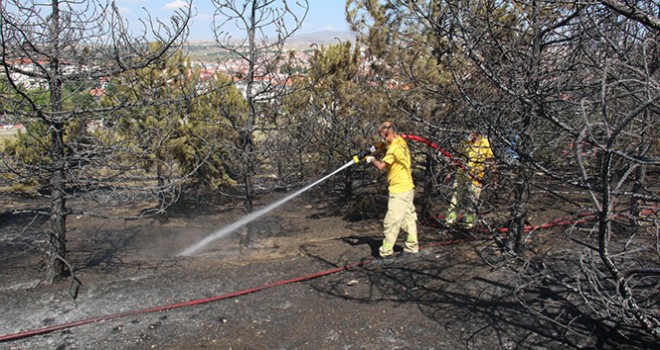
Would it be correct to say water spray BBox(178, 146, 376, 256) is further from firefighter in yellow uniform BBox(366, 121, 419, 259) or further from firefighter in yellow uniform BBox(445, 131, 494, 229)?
firefighter in yellow uniform BBox(445, 131, 494, 229)

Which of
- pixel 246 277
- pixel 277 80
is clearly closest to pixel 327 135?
pixel 277 80

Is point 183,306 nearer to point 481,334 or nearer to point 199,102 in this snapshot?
point 481,334

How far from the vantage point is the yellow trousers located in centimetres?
620

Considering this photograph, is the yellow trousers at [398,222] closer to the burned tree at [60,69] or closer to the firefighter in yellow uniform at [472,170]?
the firefighter in yellow uniform at [472,170]

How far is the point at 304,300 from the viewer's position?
507 cm

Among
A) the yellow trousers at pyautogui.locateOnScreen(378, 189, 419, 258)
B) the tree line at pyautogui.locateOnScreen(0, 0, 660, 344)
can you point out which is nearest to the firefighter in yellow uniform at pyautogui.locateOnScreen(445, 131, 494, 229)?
the tree line at pyautogui.locateOnScreen(0, 0, 660, 344)

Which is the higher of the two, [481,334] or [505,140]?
[505,140]

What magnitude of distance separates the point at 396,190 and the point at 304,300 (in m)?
1.92

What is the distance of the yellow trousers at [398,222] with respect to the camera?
20.3 feet

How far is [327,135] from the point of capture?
8133mm

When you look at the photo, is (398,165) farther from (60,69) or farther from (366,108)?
(60,69)

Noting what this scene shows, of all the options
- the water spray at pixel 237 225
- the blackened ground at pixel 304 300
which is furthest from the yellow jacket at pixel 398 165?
the blackened ground at pixel 304 300

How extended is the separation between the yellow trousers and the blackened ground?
23 centimetres

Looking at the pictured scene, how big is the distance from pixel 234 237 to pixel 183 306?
316cm
